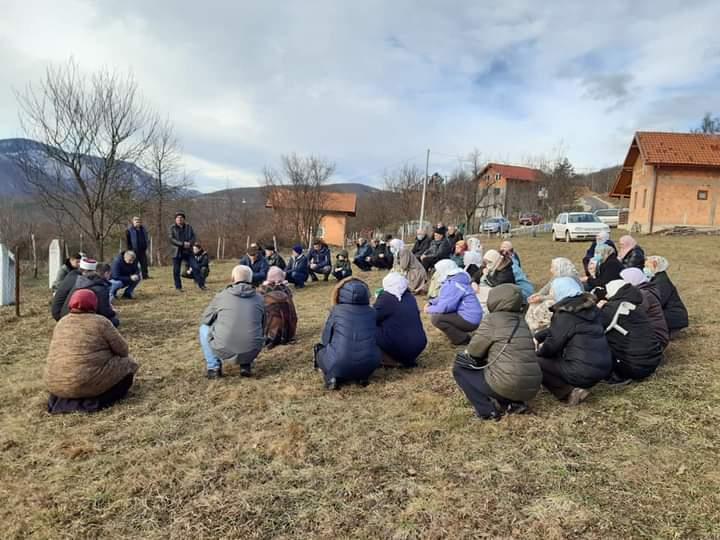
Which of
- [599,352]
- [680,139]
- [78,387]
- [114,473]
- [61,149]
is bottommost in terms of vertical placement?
[114,473]

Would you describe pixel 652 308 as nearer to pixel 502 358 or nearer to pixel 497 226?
pixel 502 358

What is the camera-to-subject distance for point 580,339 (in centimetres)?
378

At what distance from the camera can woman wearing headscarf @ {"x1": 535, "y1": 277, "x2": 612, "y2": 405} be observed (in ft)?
12.4

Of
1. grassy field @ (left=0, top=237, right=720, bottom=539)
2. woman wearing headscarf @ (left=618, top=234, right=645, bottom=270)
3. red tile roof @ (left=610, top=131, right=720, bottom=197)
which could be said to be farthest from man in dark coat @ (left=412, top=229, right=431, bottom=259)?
red tile roof @ (left=610, top=131, right=720, bottom=197)

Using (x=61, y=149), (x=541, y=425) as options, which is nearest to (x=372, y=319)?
(x=541, y=425)

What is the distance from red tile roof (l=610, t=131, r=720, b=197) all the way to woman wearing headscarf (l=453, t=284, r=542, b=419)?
23.7m

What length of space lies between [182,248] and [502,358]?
882cm

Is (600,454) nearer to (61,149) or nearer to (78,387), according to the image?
(78,387)

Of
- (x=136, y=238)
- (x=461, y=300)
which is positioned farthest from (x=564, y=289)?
(x=136, y=238)

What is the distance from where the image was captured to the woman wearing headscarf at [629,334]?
165 inches

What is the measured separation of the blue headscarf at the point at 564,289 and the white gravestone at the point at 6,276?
9.03 m

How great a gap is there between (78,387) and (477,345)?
10.9ft

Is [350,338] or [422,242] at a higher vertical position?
[422,242]

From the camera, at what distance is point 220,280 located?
12.6m
